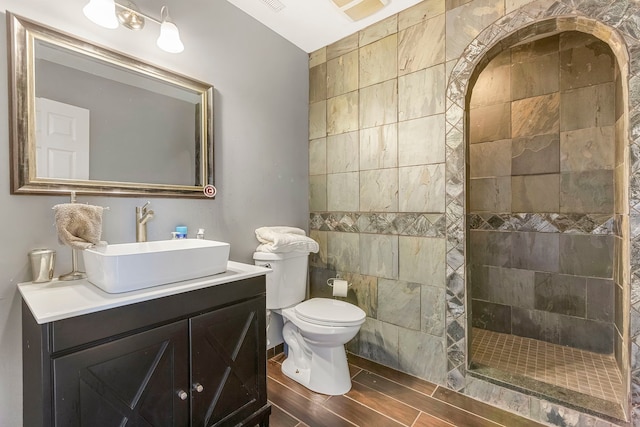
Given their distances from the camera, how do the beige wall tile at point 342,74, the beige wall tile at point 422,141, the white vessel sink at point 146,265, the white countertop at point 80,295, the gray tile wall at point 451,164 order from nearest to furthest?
the white countertop at point 80,295
the white vessel sink at point 146,265
the gray tile wall at point 451,164
the beige wall tile at point 422,141
the beige wall tile at point 342,74

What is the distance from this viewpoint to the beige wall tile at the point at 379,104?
81.2 inches

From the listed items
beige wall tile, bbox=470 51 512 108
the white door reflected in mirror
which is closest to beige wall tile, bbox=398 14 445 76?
beige wall tile, bbox=470 51 512 108

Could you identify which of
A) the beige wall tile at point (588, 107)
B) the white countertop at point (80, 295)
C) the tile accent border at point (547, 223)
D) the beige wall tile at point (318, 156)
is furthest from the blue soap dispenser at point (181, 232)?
the beige wall tile at point (588, 107)

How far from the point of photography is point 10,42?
121 cm

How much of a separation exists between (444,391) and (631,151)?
157 cm

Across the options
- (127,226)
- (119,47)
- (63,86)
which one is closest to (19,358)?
(127,226)

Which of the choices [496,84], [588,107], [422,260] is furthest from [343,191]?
[588,107]

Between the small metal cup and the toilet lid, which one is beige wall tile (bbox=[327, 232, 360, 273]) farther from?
the small metal cup

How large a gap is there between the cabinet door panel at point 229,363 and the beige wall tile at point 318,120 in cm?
151

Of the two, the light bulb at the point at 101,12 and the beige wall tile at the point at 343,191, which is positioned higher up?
the light bulb at the point at 101,12

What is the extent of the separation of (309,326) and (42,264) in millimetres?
1285

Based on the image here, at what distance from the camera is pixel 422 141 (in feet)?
6.35

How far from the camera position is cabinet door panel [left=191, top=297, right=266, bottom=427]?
4.03ft

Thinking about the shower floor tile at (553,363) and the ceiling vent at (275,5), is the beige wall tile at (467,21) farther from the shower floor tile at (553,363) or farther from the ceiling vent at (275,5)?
the shower floor tile at (553,363)
